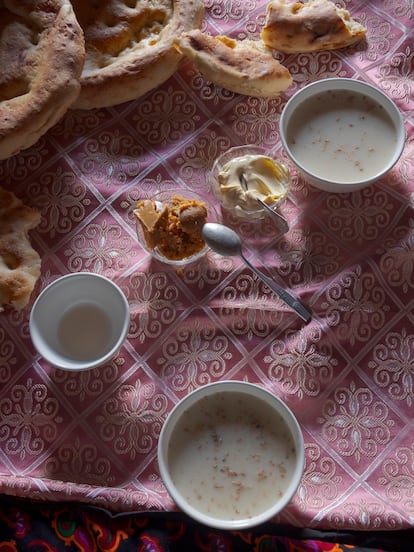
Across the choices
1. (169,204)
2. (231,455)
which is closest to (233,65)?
(169,204)

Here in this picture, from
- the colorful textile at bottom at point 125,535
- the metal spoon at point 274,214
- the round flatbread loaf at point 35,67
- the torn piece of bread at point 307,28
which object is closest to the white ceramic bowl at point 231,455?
the colorful textile at bottom at point 125,535

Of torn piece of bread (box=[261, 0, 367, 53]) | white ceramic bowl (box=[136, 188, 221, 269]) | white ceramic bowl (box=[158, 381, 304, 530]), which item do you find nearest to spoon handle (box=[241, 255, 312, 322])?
white ceramic bowl (box=[136, 188, 221, 269])

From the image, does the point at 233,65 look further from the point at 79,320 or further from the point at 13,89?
the point at 79,320

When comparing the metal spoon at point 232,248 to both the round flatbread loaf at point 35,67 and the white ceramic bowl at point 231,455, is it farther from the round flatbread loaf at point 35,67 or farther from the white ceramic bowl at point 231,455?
the round flatbread loaf at point 35,67

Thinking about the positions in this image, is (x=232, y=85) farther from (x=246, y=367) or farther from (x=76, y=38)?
(x=246, y=367)

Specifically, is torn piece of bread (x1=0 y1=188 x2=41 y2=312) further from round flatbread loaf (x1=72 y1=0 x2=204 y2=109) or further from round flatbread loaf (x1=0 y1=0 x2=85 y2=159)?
round flatbread loaf (x1=72 y1=0 x2=204 y2=109)

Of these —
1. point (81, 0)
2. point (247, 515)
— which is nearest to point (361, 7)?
point (81, 0)

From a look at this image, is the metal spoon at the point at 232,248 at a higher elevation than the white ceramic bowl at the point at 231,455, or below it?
higher

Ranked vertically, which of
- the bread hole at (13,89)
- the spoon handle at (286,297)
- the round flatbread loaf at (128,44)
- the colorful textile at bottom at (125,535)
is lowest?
the colorful textile at bottom at (125,535)
